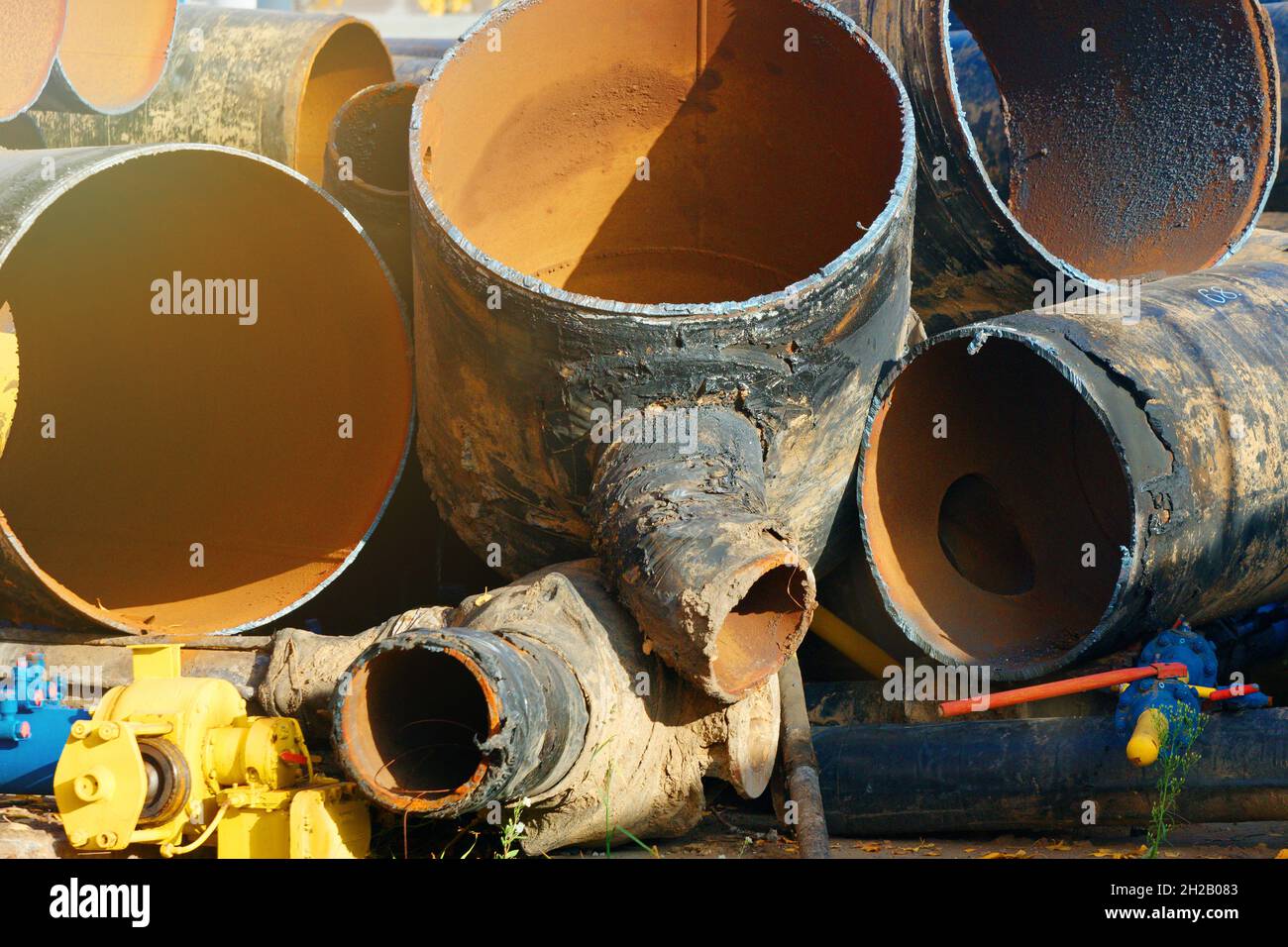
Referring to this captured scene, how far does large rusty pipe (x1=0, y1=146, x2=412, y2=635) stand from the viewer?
4102 mm

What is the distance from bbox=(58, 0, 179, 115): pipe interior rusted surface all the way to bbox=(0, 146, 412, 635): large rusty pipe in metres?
0.58

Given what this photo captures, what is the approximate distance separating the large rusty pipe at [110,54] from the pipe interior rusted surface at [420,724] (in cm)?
276

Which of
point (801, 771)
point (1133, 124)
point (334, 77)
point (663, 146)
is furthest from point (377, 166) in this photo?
point (1133, 124)

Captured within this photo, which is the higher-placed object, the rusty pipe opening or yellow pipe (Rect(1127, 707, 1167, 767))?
the rusty pipe opening

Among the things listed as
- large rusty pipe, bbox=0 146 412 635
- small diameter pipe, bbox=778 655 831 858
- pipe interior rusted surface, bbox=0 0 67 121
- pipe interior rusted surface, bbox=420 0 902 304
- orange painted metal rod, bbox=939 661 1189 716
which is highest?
pipe interior rusted surface, bbox=0 0 67 121

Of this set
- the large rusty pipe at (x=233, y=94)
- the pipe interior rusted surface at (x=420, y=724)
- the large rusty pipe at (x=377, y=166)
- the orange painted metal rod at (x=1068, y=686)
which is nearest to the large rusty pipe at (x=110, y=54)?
the large rusty pipe at (x=233, y=94)

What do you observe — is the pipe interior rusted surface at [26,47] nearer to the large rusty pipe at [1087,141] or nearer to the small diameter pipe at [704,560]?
the small diameter pipe at [704,560]

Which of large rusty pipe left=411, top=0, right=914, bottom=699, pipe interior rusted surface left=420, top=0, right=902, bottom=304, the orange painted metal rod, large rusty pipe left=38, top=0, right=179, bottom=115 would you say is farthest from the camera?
large rusty pipe left=38, top=0, right=179, bottom=115

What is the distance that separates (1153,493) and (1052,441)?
87cm

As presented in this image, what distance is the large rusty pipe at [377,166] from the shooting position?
4.39m

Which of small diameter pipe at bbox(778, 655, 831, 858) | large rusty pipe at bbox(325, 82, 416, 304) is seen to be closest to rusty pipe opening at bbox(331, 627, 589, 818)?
small diameter pipe at bbox(778, 655, 831, 858)

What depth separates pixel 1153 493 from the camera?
10.7 ft

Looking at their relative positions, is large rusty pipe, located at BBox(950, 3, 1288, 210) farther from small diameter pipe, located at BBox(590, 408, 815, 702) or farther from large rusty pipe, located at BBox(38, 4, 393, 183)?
small diameter pipe, located at BBox(590, 408, 815, 702)
